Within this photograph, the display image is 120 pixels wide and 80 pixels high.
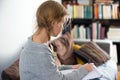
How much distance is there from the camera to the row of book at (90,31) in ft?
13.4

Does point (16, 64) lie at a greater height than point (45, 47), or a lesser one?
lesser

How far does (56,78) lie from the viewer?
1604 millimetres

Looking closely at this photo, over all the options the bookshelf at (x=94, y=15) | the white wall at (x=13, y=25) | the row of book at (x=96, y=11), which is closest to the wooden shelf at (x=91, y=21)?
the bookshelf at (x=94, y=15)

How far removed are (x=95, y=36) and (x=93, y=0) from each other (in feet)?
1.93

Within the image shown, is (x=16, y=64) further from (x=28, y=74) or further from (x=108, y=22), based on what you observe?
(x=108, y=22)

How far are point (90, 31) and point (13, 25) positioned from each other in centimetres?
198

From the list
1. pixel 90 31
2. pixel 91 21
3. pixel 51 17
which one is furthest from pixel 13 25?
pixel 91 21

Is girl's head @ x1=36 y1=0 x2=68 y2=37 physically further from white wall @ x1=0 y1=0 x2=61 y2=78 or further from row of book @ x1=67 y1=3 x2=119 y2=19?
row of book @ x1=67 y1=3 x2=119 y2=19

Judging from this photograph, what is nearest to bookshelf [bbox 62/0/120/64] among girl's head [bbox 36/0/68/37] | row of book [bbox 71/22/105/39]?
row of book [bbox 71/22/105/39]

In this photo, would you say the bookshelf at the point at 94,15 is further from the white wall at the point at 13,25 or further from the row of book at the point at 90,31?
the white wall at the point at 13,25

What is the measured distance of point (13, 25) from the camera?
240 centimetres

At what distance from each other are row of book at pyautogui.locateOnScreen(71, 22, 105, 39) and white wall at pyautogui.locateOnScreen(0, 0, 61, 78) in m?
1.31

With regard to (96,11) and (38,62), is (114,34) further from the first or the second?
(38,62)

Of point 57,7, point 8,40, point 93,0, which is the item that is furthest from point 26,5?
point 93,0
